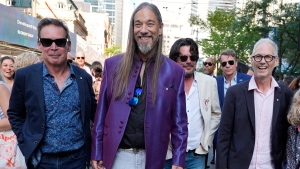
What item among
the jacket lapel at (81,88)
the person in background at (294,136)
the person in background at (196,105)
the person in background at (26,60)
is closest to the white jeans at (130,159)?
the jacket lapel at (81,88)

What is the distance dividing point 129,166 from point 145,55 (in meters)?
0.88

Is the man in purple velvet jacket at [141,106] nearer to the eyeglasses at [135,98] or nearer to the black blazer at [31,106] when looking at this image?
the eyeglasses at [135,98]

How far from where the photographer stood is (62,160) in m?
2.86

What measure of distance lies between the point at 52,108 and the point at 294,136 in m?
2.05

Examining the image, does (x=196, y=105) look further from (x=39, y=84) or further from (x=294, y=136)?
(x=39, y=84)

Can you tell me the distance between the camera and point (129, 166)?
9.13 feet

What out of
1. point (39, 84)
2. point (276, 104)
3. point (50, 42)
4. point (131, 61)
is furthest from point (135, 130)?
point (276, 104)

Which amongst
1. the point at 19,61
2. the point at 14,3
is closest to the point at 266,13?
the point at 14,3

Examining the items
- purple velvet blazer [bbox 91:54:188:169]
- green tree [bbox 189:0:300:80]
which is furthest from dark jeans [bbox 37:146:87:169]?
green tree [bbox 189:0:300:80]

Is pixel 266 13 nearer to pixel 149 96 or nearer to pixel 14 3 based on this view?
pixel 14 3

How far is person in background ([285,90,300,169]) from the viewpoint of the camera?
120 inches

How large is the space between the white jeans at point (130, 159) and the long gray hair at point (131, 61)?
1.41 feet

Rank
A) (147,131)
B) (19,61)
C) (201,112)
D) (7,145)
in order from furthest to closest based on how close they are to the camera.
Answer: (19,61) < (201,112) < (7,145) < (147,131)

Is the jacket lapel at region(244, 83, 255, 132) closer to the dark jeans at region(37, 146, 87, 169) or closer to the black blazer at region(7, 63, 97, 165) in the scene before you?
the black blazer at region(7, 63, 97, 165)
